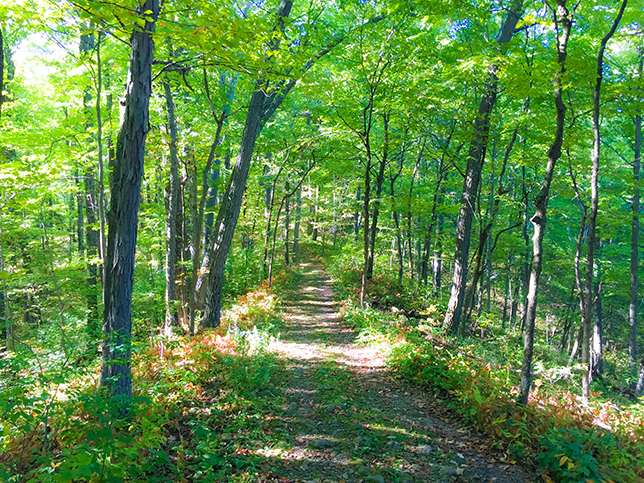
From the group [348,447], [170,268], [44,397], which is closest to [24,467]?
A: [44,397]

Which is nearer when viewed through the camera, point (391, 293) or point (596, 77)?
point (596, 77)

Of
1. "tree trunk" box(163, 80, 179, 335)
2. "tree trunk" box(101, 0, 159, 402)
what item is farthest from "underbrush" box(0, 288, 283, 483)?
"tree trunk" box(163, 80, 179, 335)

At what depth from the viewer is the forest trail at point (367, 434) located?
3906 mm

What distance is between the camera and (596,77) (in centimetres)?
541

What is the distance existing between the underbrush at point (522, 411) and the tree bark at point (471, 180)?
1272 mm

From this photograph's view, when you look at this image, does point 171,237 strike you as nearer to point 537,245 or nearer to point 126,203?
point 126,203

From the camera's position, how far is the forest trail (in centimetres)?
391

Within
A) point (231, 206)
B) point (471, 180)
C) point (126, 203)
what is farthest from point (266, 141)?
point (126, 203)

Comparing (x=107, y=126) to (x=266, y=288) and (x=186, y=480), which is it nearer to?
(x=266, y=288)

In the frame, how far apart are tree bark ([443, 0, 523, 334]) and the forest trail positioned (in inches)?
119

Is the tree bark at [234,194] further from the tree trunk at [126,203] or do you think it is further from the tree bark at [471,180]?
the tree bark at [471,180]

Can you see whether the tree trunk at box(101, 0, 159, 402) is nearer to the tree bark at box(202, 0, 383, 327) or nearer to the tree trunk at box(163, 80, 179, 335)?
the tree trunk at box(163, 80, 179, 335)

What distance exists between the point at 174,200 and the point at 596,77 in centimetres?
879

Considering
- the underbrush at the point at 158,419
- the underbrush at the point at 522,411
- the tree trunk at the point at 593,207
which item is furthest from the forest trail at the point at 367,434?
the tree trunk at the point at 593,207
